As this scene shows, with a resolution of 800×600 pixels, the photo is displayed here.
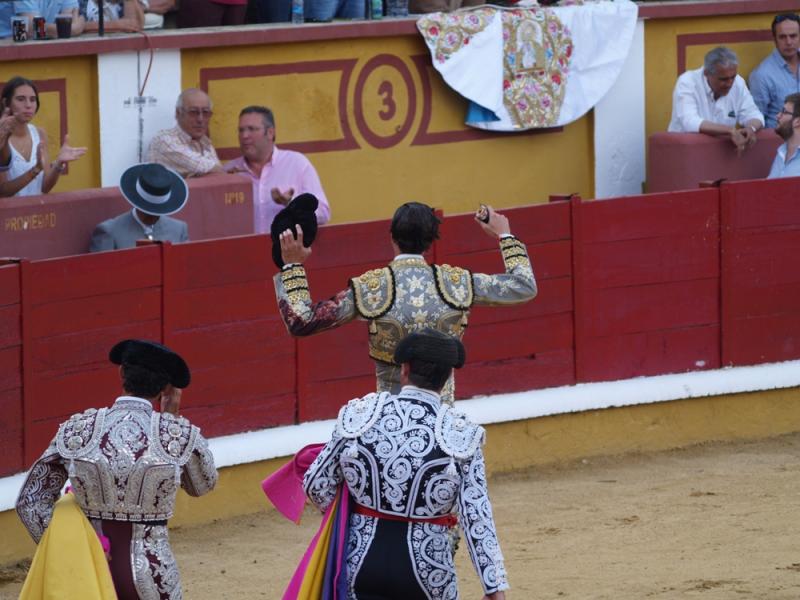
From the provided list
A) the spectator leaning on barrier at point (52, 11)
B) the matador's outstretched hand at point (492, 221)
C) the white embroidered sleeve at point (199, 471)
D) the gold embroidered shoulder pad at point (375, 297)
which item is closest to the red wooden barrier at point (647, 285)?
the spectator leaning on barrier at point (52, 11)

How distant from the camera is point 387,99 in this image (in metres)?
9.50

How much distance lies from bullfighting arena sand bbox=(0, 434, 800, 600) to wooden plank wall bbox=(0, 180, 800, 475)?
1.61 ft

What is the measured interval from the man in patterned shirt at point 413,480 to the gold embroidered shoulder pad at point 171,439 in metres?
0.41

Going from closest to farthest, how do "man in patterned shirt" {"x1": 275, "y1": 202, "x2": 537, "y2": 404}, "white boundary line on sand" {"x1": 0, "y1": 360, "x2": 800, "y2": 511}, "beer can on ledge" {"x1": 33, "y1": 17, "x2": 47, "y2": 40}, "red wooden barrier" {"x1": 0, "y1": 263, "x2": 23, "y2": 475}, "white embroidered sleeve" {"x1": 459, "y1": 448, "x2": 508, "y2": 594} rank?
1. "white embroidered sleeve" {"x1": 459, "y1": 448, "x2": 508, "y2": 594}
2. "man in patterned shirt" {"x1": 275, "y1": 202, "x2": 537, "y2": 404}
3. "red wooden barrier" {"x1": 0, "y1": 263, "x2": 23, "y2": 475}
4. "white boundary line on sand" {"x1": 0, "y1": 360, "x2": 800, "y2": 511}
5. "beer can on ledge" {"x1": 33, "y1": 17, "x2": 47, "y2": 40}

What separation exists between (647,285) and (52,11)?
3.04 m

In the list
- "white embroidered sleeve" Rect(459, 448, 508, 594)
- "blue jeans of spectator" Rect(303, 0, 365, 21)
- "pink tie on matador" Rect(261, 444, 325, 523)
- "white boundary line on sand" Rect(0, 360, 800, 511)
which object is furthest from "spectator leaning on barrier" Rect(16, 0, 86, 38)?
"white embroidered sleeve" Rect(459, 448, 508, 594)

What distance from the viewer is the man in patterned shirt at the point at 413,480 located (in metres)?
4.39

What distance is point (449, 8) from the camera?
31.9ft

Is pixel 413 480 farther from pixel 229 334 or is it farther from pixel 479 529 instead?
pixel 229 334

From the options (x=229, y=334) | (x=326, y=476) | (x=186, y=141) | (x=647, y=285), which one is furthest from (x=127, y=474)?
(x=647, y=285)

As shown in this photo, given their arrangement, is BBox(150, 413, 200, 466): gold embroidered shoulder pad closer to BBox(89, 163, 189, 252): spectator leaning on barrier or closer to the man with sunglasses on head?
BBox(89, 163, 189, 252): spectator leaning on barrier

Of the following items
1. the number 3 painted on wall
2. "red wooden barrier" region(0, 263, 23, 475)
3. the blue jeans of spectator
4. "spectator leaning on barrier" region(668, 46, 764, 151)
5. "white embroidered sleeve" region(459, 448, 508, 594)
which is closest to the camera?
"white embroidered sleeve" region(459, 448, 508, 594)

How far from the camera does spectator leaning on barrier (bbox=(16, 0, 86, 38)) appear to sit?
8.34m

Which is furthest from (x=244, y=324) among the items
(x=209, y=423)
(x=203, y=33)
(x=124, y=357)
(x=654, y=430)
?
(x=124, y=357)
